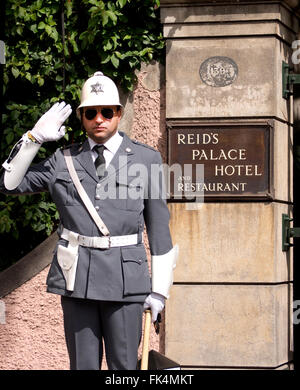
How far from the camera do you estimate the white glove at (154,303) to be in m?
4.22

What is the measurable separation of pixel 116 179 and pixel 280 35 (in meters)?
2.22

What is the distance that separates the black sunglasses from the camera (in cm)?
422

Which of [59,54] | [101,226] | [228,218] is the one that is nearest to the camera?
[101,226]

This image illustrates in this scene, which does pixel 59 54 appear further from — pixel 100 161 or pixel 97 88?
pixel 100 161

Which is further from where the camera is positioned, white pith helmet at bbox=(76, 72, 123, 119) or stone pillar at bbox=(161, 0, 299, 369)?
stone pillar at bbox=(161, 0, 299, 369)

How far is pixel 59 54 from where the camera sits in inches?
238

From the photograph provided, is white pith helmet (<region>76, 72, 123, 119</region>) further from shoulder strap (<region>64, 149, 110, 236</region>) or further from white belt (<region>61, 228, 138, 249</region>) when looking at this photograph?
white belt (<region>61, 228, 138, 249</region>)


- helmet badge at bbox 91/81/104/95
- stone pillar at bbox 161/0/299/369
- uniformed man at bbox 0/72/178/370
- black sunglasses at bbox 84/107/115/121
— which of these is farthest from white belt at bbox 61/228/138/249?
stone pillar at bbox 161/0/299/369

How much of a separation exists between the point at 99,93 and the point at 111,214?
0.62 m

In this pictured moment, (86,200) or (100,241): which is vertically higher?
(86,200)

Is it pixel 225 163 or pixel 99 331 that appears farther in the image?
pixel 225 163

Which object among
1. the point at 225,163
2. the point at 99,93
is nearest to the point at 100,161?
the point at 99,93
